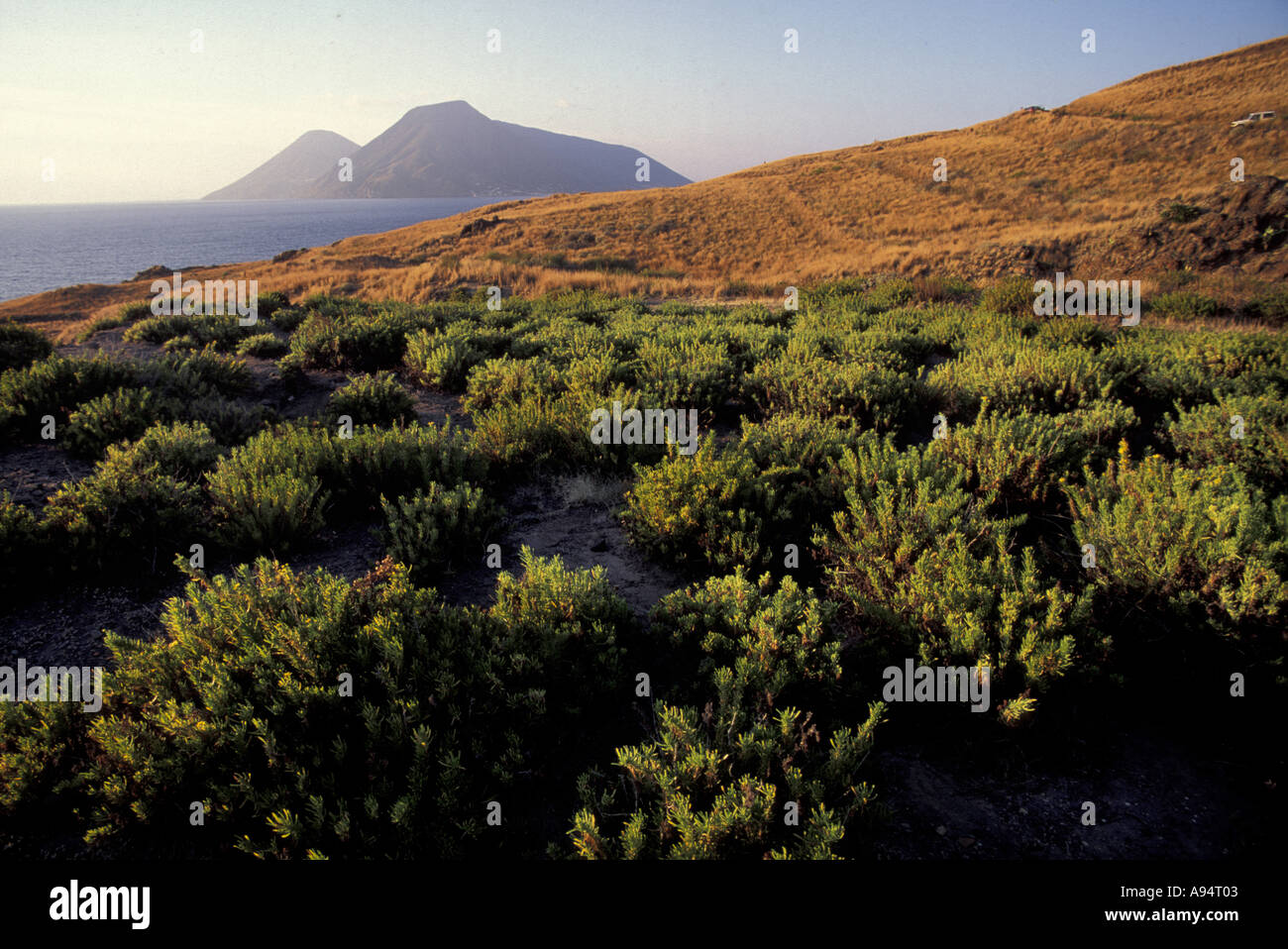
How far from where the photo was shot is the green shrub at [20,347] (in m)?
8.27

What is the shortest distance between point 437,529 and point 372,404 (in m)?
3.65

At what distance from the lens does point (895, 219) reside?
1282 inches

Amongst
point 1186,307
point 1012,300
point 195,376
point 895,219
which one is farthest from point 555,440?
point 895,219

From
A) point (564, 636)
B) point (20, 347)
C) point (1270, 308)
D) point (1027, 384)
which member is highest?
point (1270, 308)

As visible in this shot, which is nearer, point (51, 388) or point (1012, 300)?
point (51, 388)

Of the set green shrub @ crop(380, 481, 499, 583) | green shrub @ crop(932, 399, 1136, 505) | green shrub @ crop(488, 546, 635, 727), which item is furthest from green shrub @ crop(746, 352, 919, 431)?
green shrub @ crop(488, 546, 635, 727)

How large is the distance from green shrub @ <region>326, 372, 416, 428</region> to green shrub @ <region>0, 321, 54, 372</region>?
518cm

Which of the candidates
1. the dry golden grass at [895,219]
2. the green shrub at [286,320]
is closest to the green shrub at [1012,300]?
the dry golden grass at [895,219]

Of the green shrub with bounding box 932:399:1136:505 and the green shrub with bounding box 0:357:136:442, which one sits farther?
the green shrub with bounding box 0:357:136:442

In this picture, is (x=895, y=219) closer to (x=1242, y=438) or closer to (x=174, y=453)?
(x=1242, y=438)

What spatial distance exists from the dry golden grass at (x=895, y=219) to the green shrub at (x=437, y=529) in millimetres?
16141

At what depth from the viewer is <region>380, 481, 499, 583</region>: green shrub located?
4105 mm

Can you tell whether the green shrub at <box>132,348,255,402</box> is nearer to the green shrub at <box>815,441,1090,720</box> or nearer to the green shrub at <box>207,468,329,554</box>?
the green shrub at <box>207,468,329,554</box>
